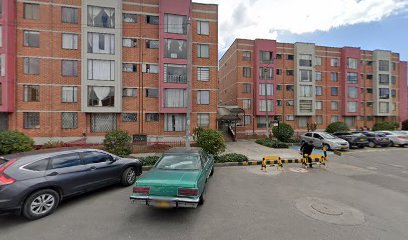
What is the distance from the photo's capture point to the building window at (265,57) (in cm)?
2861

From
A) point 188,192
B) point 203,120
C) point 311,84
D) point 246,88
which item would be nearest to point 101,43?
point 203,120

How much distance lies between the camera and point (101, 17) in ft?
62.8

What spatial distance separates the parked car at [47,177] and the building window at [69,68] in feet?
54.2

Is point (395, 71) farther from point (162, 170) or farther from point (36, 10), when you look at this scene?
point (36, 10)

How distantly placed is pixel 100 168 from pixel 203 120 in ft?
53.0

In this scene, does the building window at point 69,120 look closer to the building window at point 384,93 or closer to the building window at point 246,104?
the building window at point 246,104

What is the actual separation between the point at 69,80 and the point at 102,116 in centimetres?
463

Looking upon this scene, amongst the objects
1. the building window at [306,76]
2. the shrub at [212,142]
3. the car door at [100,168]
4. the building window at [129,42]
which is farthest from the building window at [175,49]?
the building window at [306,76]

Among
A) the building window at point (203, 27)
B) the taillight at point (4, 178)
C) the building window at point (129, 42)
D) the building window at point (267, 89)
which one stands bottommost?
the taillight at point (4, 178)

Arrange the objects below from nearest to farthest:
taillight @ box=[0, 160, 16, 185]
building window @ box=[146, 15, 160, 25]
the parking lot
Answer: the parking lot → taillight @ box=[0, 160, 16, 185] → building window @ box=[146, 15, 160, 25]

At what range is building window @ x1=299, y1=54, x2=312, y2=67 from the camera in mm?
30297

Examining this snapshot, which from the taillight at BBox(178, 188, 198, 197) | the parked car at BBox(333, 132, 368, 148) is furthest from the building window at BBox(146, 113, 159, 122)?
the parked car at BBox(333, 132, 368, 148)

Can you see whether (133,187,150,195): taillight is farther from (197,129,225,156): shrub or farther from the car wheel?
(197,129,225,156): shrub

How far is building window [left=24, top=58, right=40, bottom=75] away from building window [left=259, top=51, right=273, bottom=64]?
87.8 ft
